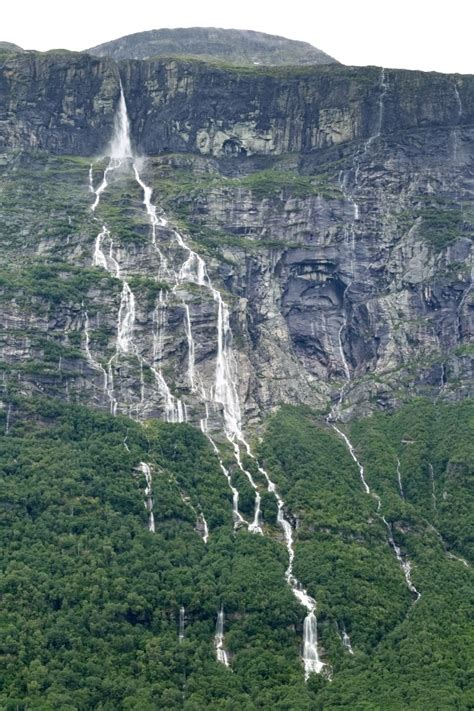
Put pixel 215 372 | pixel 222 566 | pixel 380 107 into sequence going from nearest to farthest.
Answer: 1. pixel 222 566
2. pixel 215 372
3. pixel 380 107

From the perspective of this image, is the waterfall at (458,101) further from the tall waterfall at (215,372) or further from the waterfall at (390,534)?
the waterfall at (390,534)

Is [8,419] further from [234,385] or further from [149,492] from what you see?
[234,385]

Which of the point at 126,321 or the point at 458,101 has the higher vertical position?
the point at 458,101

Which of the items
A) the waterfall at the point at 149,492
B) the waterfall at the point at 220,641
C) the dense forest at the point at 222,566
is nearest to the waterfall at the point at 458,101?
the dense forest at the point at 222,566

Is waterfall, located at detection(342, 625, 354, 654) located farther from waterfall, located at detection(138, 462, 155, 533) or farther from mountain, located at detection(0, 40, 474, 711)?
waterfall, located at detection(138, 462, 155, 533)

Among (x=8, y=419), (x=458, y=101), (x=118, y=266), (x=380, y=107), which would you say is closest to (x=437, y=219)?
(x=458, y=101)

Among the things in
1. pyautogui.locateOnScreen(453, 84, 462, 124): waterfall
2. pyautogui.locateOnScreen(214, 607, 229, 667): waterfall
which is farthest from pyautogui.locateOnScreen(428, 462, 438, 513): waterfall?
pyautogui.locateOnScreen(453, 84, 462, 124): waterfall

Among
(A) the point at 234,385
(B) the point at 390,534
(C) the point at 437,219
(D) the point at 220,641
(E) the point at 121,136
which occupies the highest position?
(E) the point at 121,136
